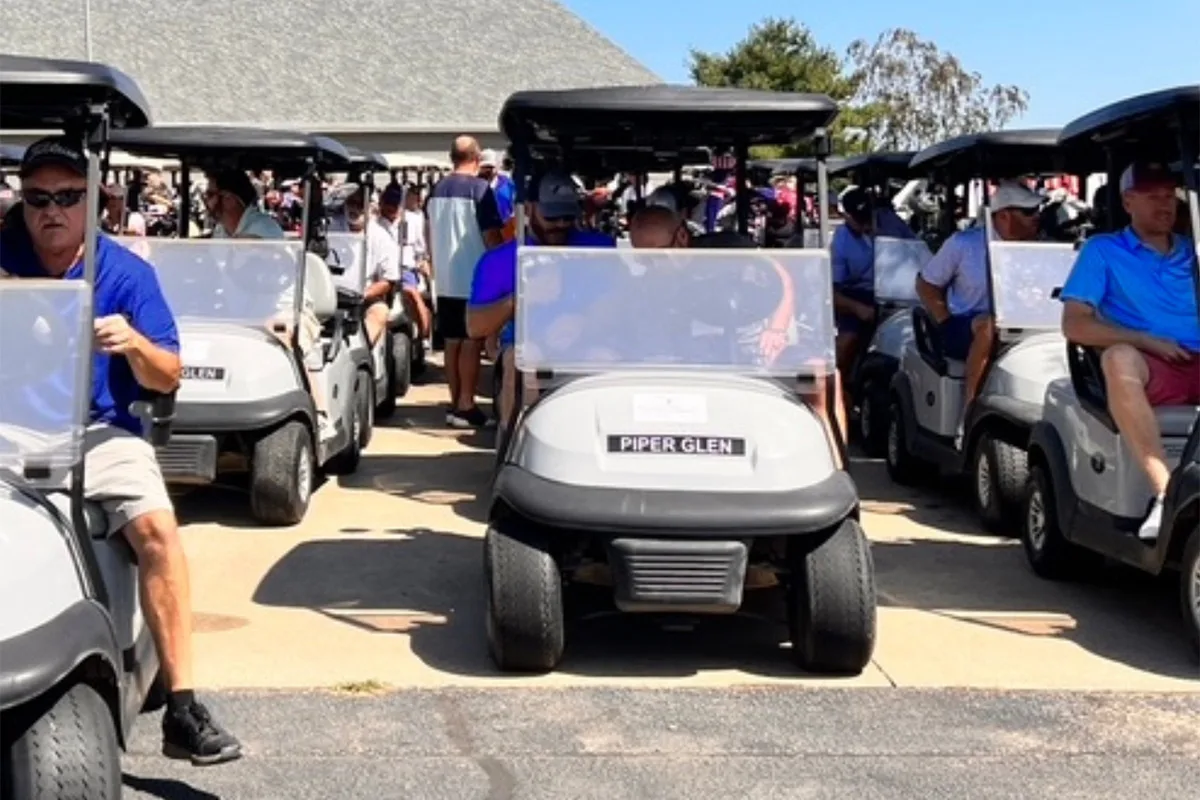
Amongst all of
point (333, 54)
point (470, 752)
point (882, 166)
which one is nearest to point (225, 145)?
point (882, 166)

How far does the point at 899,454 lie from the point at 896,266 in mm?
1697

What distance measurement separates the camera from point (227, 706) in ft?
14.4

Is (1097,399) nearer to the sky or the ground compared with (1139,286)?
nearer to the ground

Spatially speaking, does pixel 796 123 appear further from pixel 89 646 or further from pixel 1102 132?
pixel 89 646

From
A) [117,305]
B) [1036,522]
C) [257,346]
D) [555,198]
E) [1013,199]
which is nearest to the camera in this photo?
[117,305]

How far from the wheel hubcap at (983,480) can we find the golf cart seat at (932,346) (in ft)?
2.04

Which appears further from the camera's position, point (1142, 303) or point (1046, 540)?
point (1046, 540)

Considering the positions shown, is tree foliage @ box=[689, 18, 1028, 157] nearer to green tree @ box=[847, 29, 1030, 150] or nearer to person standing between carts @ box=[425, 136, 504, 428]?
green tree @ box=[847, 29, 1030, 150]

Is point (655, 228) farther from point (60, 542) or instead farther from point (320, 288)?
point (60, 542)

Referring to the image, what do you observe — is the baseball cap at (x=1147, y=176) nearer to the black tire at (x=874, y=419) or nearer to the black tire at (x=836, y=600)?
the black tire at (x=836, y=600)

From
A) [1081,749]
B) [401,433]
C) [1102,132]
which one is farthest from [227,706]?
[401,433]

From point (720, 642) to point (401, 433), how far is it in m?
4.56

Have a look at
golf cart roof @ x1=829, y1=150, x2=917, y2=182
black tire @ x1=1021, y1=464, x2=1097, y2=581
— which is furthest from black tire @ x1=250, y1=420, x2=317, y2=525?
golf cart roof @ x1=829, y1=150, x2=917, y2=182

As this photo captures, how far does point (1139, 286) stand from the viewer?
17.9ft
